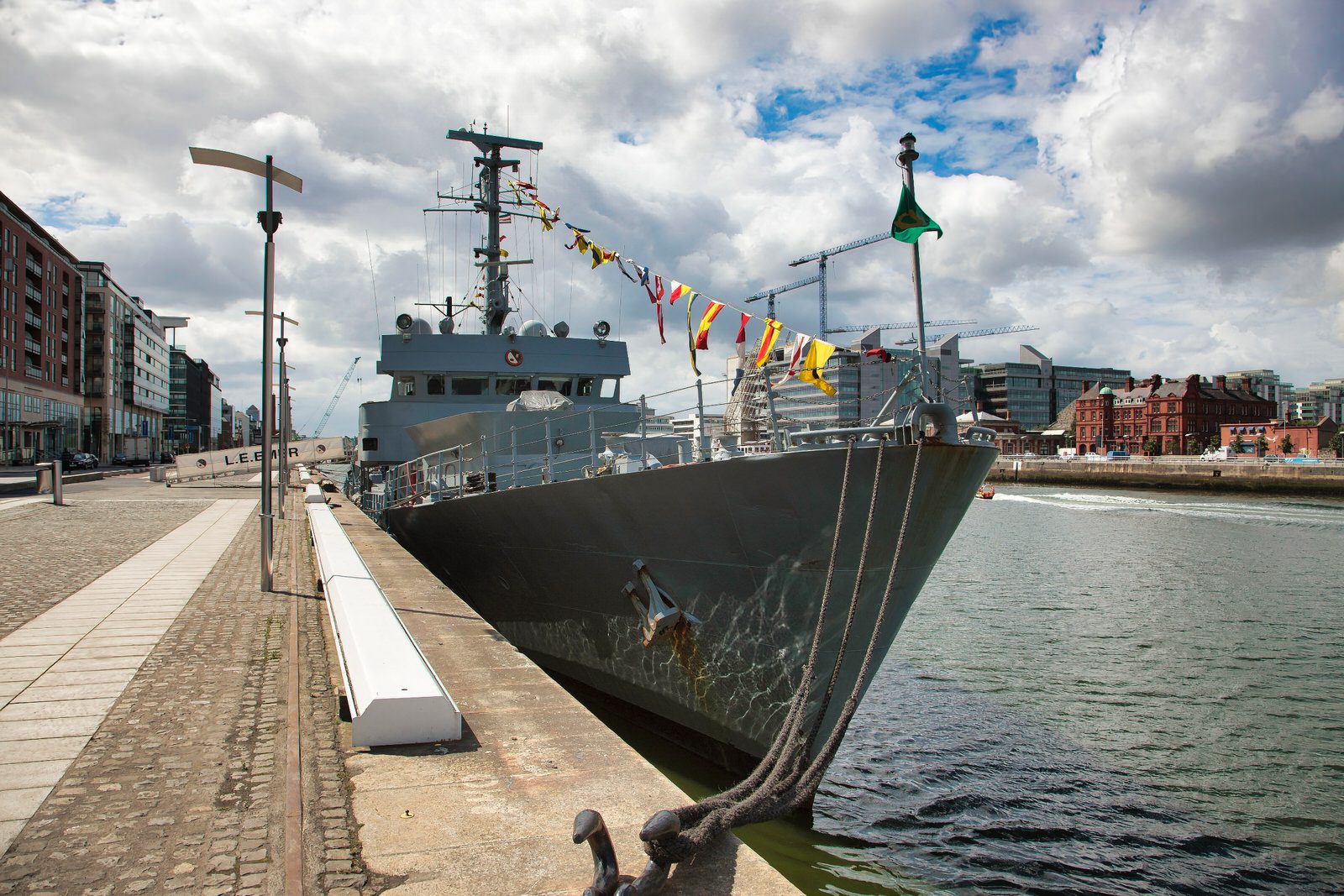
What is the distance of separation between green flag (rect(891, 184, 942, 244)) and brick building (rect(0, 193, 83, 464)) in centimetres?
5671

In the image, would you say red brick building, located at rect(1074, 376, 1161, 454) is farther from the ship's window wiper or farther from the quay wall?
the ship's window wiper

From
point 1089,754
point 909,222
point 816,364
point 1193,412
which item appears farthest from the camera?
point 1193,412

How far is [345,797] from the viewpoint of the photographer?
12.1ft

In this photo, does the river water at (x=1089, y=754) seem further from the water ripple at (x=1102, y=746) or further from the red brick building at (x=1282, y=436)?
the red brick building at (x=1282, y=436)

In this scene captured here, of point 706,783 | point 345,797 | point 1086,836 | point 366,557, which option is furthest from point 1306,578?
point 345,797

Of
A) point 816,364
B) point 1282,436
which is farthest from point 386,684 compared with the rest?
point 1282,436

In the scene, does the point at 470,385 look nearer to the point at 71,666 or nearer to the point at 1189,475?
the point at 71,666

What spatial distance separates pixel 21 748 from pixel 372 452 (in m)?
11.5

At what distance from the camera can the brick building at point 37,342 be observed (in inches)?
1934

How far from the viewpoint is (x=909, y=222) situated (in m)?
5.91

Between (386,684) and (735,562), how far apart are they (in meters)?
2.75

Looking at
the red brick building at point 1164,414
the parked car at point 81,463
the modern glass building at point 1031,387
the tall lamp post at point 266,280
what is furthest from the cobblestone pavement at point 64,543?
the modern glass building at point 1031,387

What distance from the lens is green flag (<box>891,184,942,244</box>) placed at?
5.89 m

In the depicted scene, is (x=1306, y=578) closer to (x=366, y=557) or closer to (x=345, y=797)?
(x=366, y=557)
